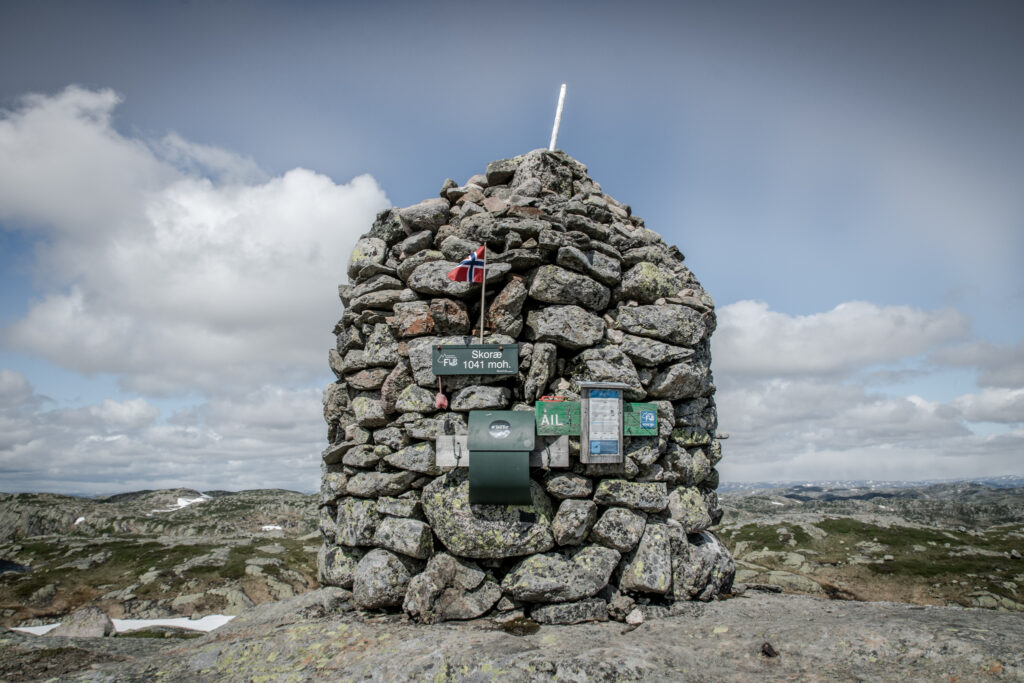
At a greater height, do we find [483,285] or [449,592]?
[483,285]

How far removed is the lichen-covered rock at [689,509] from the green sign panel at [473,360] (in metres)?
5.04

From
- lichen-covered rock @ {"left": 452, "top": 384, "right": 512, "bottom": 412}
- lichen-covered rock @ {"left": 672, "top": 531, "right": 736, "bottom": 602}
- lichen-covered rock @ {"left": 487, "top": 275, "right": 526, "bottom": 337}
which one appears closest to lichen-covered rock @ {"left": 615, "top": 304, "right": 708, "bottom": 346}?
lichen-covered rock @ {"left": 487, "top": 275, "right": 526, "bottom": 337}

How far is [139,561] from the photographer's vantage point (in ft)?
133

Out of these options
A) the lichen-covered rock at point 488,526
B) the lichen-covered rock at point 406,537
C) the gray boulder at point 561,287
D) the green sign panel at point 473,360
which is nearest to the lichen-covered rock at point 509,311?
the gray boulder at point 561,287

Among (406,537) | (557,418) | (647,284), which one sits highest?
(647,284)

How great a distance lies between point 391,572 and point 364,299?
7.03 meters

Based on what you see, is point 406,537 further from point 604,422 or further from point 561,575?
point 604,422

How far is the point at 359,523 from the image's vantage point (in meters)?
12.0

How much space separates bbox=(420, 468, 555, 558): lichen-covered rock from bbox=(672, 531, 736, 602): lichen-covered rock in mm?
3101

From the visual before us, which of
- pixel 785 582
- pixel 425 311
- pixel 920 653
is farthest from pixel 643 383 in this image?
pixel 785 582

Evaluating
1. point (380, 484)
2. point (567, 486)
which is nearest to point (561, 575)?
point (567, 486)

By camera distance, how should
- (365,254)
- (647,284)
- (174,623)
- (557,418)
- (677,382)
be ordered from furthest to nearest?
(174,623) < (365,254) < (647,284) < (677,382) < (557,418)

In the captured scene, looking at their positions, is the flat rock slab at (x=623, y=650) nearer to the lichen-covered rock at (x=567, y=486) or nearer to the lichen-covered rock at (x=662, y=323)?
the lichen-covered rock at (x=567, y=486)

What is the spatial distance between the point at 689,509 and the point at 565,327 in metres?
5.37
